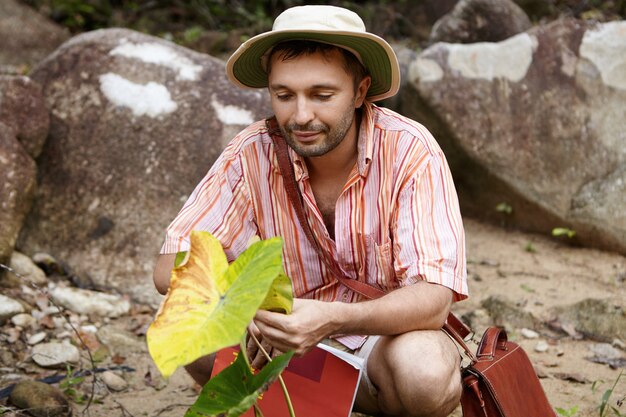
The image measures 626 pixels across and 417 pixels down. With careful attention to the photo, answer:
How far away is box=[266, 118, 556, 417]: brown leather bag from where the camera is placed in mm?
2453

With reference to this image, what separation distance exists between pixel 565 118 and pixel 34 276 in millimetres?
3041

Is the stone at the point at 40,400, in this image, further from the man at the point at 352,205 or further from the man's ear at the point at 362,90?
the man's ear at the point at 362,90

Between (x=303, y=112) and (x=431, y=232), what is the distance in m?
0.52

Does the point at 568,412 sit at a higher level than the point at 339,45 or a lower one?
lower

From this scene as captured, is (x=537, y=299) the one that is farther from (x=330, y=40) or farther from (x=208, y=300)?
(x=208, y=300)

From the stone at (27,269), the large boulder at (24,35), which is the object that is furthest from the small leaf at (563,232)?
the large boulder at (24,35)

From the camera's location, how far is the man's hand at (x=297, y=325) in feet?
6.84

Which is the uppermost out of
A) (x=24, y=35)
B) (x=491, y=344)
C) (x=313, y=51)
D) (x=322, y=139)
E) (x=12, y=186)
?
(x=313, y=51)

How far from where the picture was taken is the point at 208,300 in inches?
72.1

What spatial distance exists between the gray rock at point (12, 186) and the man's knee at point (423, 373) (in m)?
2.28

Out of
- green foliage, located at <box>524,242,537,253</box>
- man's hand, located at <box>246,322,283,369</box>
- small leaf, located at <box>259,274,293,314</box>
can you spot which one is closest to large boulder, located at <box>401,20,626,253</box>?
green foliage, located at <box>524,242,537,253</box>

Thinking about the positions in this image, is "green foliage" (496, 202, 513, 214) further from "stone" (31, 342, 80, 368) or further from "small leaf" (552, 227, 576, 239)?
"stone" (31, 342, 80, 368)

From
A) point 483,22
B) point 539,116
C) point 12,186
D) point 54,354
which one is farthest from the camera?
point 483,22

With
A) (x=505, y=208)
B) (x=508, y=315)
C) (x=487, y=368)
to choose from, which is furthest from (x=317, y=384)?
(x=505, y=208)
